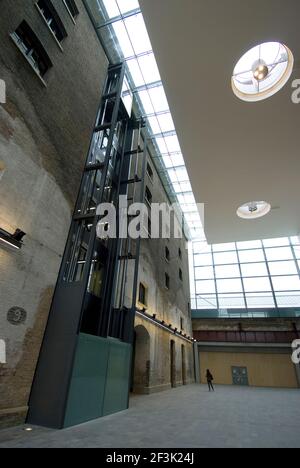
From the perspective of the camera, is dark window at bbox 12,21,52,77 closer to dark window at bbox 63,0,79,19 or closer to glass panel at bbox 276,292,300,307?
dark window at bbox 63,0,79,19

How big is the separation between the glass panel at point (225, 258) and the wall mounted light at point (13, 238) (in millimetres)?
28650

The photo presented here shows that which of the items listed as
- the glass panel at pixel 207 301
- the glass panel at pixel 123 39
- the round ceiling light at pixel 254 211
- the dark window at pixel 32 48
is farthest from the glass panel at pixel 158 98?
the glass panel at pixel 207 301

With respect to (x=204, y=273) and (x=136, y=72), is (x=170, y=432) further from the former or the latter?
(x=204, y=273)

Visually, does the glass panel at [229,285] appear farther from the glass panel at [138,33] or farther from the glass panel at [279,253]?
the glass panel at [138,33]

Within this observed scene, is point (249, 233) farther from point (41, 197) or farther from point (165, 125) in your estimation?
point (41, 197)

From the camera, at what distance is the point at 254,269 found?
29750 mm

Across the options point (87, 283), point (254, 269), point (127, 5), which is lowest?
point (87, 283)

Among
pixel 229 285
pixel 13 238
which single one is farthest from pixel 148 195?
pixel 229 285

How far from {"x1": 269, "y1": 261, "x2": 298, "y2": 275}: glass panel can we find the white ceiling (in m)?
11.8

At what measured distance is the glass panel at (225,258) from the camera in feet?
103

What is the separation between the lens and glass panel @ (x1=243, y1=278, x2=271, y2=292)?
28.2 meters

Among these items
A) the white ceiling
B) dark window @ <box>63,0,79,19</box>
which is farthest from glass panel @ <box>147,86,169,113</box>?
dark window @ <box>63,0,79,19</box>

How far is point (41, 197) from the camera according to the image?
7445 millimetres

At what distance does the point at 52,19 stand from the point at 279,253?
99.6ft
